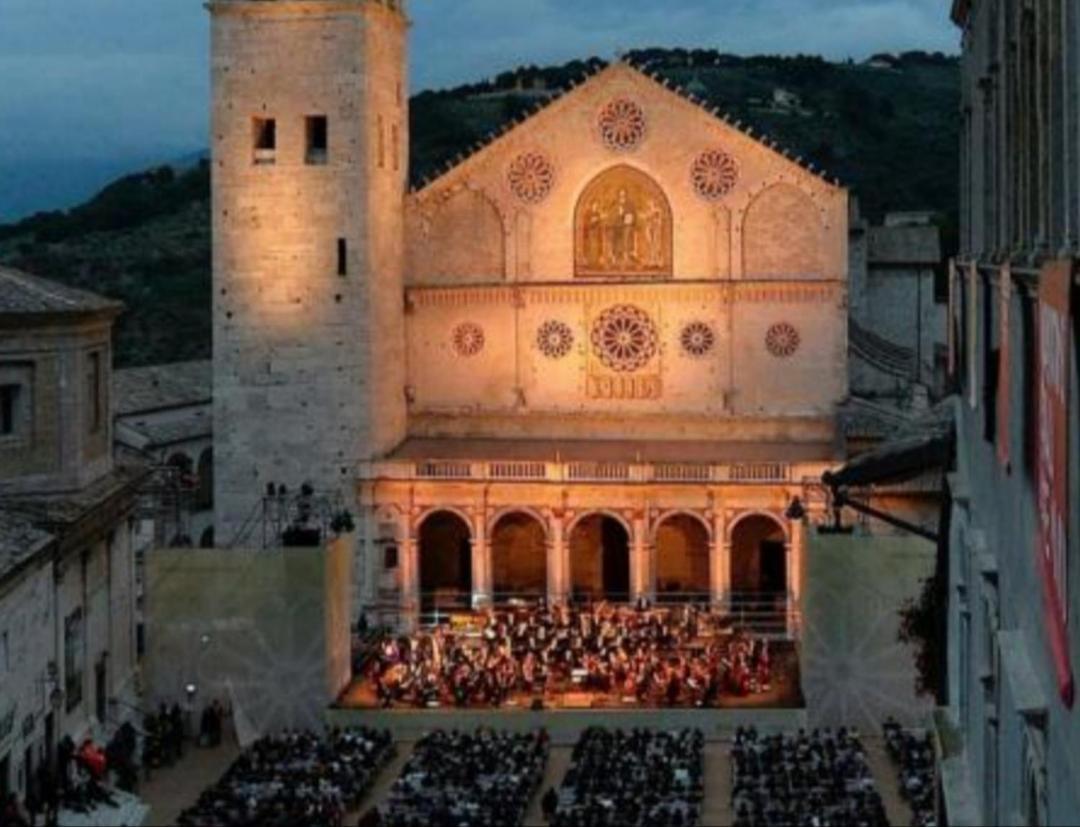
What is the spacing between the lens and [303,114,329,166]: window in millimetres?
48125

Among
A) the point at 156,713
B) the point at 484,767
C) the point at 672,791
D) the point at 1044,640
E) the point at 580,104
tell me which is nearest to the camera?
the point at 1044,640

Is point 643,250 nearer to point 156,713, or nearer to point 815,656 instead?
point 815,656

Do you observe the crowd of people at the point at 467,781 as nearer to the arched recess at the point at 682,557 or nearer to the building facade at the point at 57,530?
the building facade at the point at 57,530

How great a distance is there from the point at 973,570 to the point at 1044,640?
272 inches

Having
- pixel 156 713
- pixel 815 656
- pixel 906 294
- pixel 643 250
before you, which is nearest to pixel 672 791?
pixel 815 656

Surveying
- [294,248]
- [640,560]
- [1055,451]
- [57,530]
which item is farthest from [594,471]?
[1055,451]

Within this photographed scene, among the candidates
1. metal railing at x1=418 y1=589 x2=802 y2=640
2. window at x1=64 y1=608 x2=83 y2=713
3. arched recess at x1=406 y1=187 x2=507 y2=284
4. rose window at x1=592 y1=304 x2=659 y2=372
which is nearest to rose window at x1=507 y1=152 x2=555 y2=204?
arched recess at x1=406 y1=187 x2=507 y2=284

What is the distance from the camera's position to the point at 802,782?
32.2 meters

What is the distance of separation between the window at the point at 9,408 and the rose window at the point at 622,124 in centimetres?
2154

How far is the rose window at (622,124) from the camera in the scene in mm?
49656

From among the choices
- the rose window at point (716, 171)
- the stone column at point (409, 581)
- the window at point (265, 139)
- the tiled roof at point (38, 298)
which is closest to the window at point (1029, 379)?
the tiled roof at point (38, 298)

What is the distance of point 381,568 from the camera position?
48.1 meters

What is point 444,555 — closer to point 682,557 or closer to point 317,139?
point 682,557

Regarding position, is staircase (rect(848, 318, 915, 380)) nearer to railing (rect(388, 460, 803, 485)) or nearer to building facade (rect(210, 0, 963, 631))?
building facade (rect(210, 0, 963, 631))
